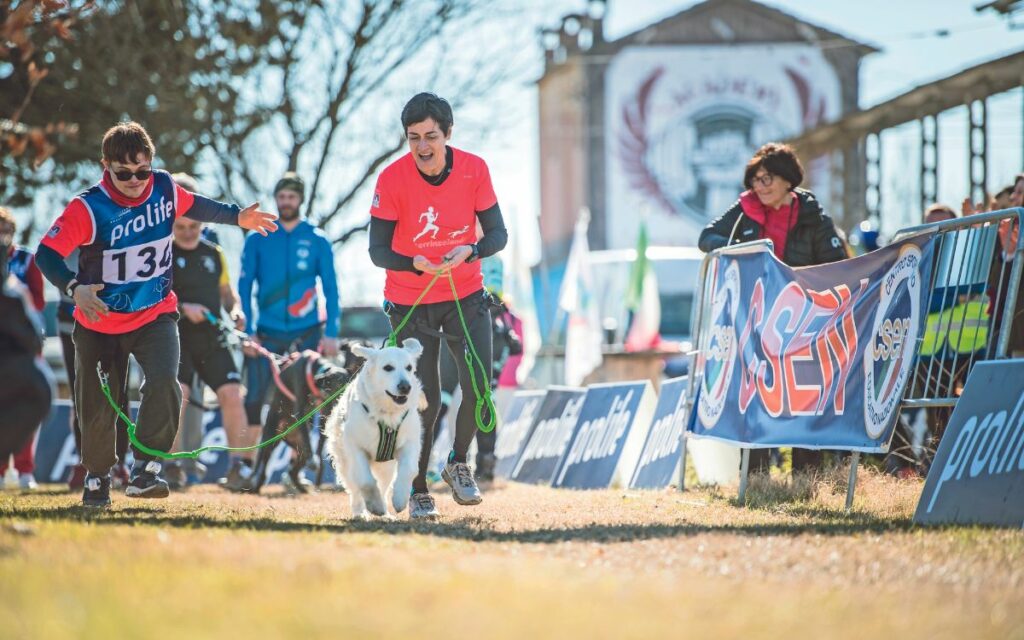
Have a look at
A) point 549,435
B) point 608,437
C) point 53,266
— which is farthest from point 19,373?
point 549,435

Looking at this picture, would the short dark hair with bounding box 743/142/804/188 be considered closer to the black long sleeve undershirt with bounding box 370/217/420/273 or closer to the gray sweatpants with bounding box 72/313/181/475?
the black long sleeve undershirt with bounding box 370/217/420/273

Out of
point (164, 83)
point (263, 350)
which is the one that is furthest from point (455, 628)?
point (164, 83)

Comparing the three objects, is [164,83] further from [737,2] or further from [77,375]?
[737,2]

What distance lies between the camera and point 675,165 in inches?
2296

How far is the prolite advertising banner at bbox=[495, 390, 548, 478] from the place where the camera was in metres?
14.0

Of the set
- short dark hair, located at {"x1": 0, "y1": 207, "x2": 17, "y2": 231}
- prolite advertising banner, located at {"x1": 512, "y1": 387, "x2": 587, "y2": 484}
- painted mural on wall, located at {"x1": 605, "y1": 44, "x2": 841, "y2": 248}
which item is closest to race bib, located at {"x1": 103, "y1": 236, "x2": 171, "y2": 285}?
short dark hair, located at {"x1": 0, "y1": 207, "x2": 17, "y2": 231}

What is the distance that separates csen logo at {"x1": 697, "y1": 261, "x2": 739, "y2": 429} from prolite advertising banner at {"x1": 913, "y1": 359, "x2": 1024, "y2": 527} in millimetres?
2358

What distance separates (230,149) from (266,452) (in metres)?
11.0

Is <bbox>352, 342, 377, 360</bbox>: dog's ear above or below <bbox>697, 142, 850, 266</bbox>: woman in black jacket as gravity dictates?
below

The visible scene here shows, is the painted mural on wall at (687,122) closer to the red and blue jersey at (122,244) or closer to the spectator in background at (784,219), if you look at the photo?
the spectator in background at (784,219)

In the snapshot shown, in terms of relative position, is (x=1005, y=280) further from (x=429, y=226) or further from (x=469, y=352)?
(x=429, y=226)

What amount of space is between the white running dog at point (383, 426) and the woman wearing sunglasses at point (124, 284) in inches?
43.2

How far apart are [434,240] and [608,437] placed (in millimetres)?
4108

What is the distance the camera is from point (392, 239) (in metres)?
7.66
